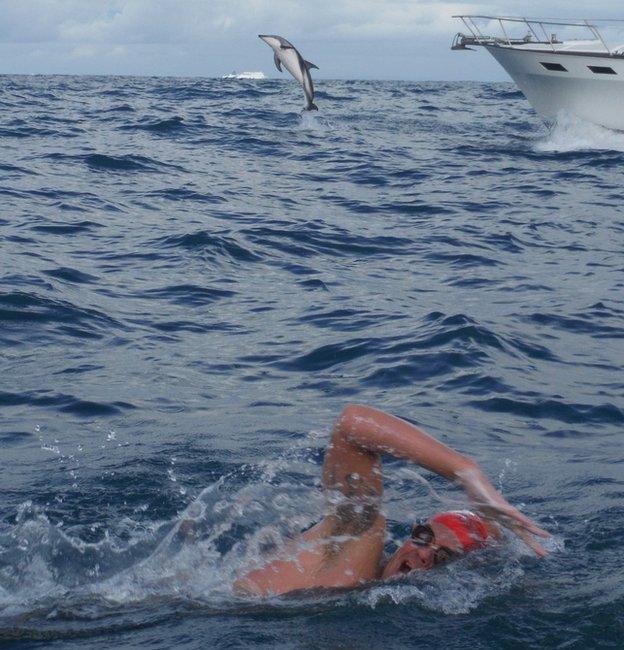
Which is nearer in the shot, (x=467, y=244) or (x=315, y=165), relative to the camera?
(x=467, y=244)

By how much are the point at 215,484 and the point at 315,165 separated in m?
13.9

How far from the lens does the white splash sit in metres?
22.7

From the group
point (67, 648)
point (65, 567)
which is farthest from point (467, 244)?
point (67, 648)

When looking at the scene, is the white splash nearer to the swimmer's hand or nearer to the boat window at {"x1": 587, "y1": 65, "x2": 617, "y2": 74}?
the boat window at {"x1": 587, "y1": 65, "x2": 617, "y2": 74}

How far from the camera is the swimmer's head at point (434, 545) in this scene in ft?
14.1

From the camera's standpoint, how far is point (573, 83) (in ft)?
75.4

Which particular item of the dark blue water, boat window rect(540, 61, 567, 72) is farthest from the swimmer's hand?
boat window rect(540, 61, 567, 72)

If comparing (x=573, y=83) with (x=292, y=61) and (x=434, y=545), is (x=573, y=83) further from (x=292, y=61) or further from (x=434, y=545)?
(x=434, y=545)

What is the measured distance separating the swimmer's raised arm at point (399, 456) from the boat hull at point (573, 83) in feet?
63.8

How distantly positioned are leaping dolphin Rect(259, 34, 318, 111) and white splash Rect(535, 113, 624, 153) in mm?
6312

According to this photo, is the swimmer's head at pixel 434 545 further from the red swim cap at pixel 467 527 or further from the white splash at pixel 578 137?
the white splash at pixel 578 137

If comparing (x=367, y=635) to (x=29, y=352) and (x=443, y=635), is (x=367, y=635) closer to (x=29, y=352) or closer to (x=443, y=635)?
(x=443, y=635)

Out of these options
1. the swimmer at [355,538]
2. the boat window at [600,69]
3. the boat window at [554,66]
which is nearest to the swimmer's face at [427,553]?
the swimmer at [355,538]

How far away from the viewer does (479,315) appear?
9086 mm
